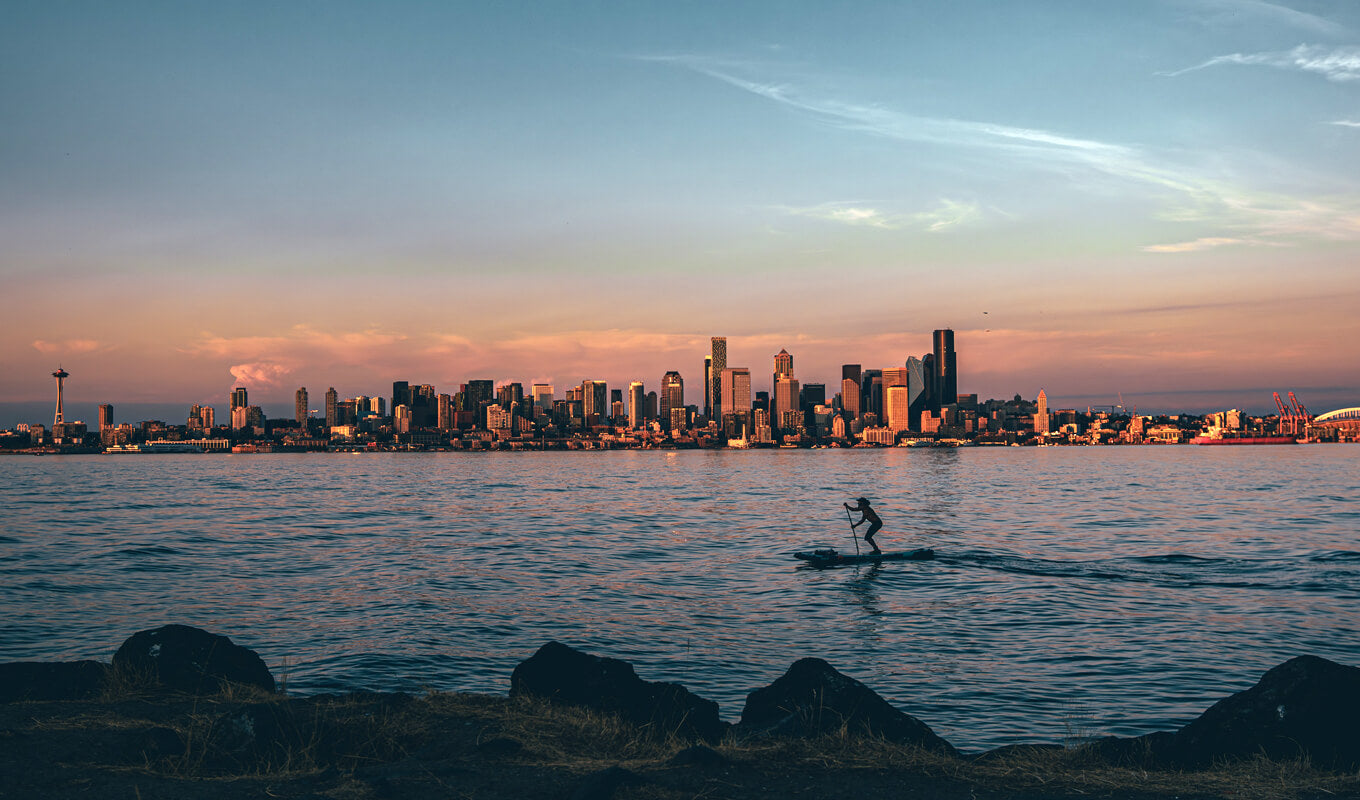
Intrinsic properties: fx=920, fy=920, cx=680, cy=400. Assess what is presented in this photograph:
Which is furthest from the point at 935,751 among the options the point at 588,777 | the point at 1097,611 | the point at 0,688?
the point at 1097,611

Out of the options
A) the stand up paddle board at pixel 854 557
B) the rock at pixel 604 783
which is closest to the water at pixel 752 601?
the stand up paddle board at pixel 854 557

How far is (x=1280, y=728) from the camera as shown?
465 inches

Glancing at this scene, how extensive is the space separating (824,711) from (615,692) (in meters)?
3.40

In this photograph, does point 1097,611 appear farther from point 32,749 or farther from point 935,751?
point 32,749

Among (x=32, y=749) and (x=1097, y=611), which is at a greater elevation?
(x=32, y=749)

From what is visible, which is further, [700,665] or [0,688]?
[700,665]

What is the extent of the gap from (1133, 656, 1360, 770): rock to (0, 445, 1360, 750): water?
2172mm

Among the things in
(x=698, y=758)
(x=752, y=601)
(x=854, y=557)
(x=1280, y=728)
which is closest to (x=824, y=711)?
(x=698, y=758)

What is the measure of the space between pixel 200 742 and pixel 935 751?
370 inches

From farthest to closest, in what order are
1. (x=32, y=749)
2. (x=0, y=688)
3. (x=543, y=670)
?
1. (x=543, y=670)
2. (x=0, y=688)
3. (x=32, y=749)

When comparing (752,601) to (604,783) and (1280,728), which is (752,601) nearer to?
(1280,728)

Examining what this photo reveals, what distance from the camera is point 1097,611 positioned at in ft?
90.8

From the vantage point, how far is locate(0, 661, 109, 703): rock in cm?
1360

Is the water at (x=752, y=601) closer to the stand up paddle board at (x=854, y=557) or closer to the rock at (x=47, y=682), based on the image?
the stand up paddle board at (x=854, y=557)
